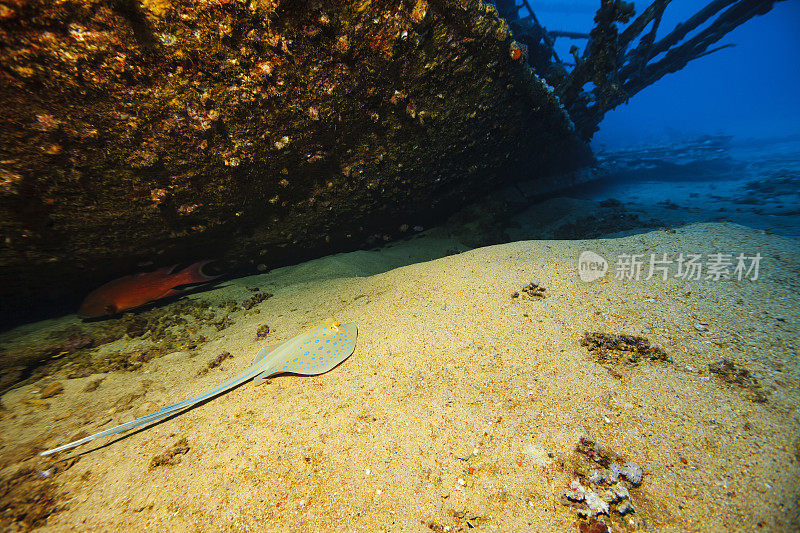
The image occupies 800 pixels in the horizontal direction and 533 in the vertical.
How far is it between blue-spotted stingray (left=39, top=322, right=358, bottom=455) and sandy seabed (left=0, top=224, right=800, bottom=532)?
123 millimetres

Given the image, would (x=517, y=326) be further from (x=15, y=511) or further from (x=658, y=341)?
(x=15, y=511)

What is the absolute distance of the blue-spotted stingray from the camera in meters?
2.73

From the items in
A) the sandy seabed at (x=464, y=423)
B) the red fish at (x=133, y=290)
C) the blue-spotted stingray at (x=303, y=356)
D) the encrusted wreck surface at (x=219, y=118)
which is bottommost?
the sandy seabed at (x=464, y=423)

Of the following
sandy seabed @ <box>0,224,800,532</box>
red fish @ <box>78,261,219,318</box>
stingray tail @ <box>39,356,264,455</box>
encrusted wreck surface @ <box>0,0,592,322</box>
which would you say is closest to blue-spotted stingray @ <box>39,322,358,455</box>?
stingray tail @ <box>39,356,264,455</box>

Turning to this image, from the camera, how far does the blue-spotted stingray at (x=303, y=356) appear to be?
273 centimetres

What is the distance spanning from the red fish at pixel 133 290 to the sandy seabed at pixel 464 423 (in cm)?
127

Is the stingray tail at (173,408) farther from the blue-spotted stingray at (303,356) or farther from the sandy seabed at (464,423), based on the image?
the sandy seabed at (464,423)

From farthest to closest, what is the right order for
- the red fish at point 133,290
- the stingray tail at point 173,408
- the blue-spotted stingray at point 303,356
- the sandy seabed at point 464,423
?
the red fish at point 133,290
the blue-spotted stingray at point 303,356
the stingray tail at point 173,408
the sandy seabed at point 464,423

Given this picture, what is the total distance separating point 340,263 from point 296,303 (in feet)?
4.43

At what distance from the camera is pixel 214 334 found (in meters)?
3.88

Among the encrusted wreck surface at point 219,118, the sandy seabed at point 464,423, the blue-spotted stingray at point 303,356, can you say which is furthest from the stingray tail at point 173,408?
the encrusted wreck surface at point 219,118

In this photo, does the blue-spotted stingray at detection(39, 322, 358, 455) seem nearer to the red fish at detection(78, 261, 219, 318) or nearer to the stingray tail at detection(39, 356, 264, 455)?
the stingray tail at detection(39, 356, 264, 455)

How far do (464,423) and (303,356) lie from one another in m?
1.78

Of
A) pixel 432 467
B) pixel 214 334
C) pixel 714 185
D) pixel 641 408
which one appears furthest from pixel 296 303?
pixel 714 185
